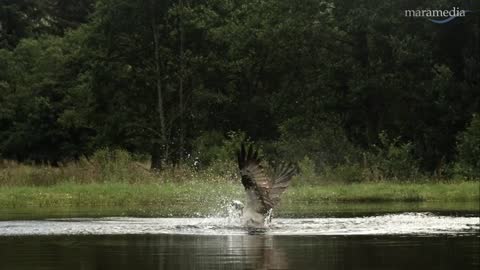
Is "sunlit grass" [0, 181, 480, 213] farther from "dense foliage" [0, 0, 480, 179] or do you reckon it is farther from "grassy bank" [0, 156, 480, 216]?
"dense foliage" [0, 0, 480, 179]

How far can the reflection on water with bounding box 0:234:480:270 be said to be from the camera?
15.7 m

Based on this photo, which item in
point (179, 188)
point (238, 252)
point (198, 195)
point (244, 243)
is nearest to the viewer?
point (238, 252)

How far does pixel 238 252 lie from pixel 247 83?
1653 inches

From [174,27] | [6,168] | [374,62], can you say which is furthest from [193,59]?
[6,168]

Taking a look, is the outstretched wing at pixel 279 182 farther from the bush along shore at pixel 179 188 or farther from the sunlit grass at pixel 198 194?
the sunlit grass at pixel 198 194

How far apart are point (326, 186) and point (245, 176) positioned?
593 inches

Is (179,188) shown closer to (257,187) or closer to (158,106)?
(257,187)

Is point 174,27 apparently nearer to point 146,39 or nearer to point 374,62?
point 146,39

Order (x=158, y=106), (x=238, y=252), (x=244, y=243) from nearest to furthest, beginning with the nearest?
1. (x=238, y=252)
2. (x=244, y=243)
3. (x=158, y=106)

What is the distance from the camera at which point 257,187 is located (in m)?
23.4

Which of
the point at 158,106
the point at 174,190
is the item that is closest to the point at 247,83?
the point at 158,106

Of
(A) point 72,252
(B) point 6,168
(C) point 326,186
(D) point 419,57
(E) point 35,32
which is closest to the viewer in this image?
(A) point 72,252

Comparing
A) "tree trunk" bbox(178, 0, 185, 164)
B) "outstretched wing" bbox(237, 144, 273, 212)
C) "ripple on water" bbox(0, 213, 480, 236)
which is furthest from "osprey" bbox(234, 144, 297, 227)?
"tree trunk" bbox(178, 0, 185, 164)

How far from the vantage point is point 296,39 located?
2219 inches
